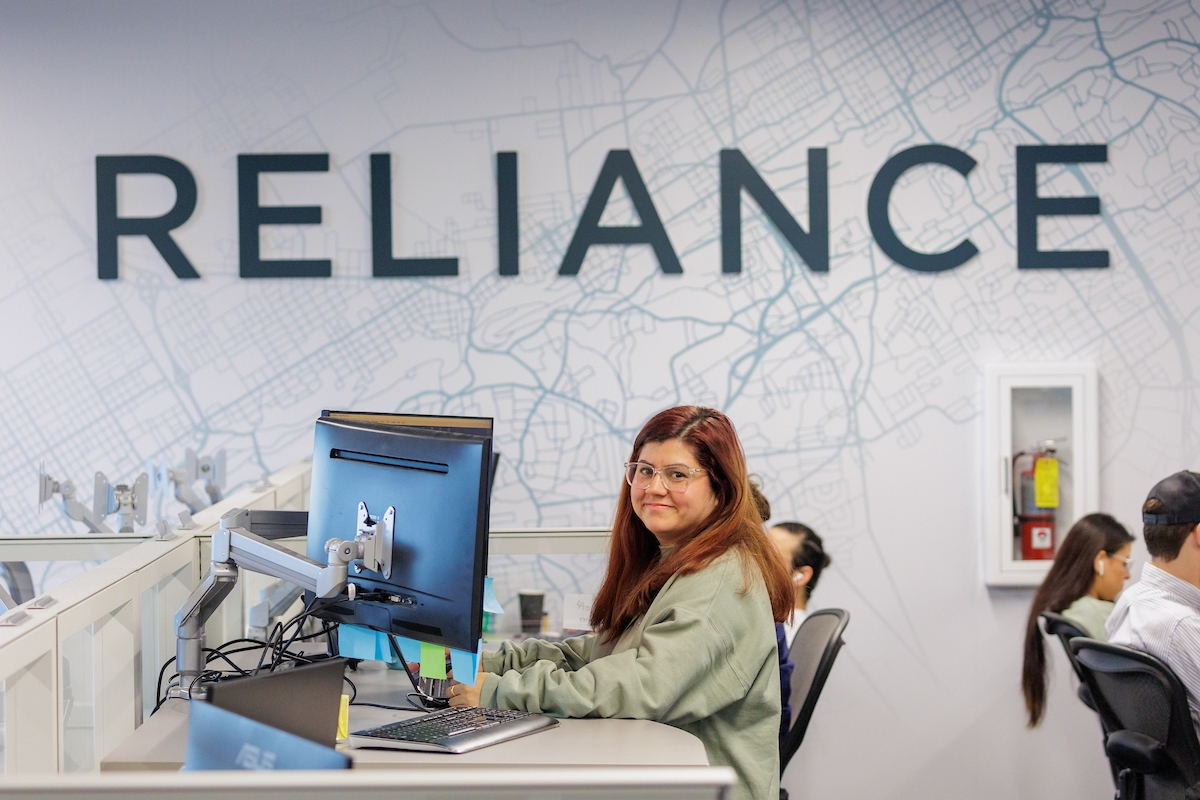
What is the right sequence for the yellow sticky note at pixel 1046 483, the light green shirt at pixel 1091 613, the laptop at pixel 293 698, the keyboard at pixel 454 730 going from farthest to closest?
the yellow sticky note at pixel 1046 483, the light green shirt at pixel 1091 613, the keyboard at pixel 454 730, the laptop at pixel 293 698

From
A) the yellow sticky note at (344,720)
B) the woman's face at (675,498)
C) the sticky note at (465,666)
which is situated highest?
the woman's face at (675,498)

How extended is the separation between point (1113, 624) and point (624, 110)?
2.27 meters

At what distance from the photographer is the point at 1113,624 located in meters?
2.70

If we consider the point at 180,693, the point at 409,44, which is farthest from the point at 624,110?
the point at 180,693

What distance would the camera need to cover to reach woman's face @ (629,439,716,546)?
76.5 inches

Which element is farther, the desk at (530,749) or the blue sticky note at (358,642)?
A: the blue sticky note at (358,642)

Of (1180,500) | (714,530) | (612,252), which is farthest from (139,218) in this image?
(1180,500)

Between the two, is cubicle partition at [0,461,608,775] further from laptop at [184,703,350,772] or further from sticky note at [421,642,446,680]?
sticky note at [421,642,446,680]

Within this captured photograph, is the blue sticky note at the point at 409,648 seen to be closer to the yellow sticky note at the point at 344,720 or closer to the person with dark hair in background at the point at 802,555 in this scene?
the yellow sticky note at the point at 344,720

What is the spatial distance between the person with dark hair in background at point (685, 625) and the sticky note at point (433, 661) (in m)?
0.06

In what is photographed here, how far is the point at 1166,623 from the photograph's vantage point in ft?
8.05

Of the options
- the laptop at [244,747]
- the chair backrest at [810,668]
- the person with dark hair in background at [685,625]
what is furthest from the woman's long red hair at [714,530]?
the laptop at [244,747]

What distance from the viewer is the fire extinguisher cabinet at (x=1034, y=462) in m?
3.71

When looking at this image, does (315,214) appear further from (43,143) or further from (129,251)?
(43,143)
